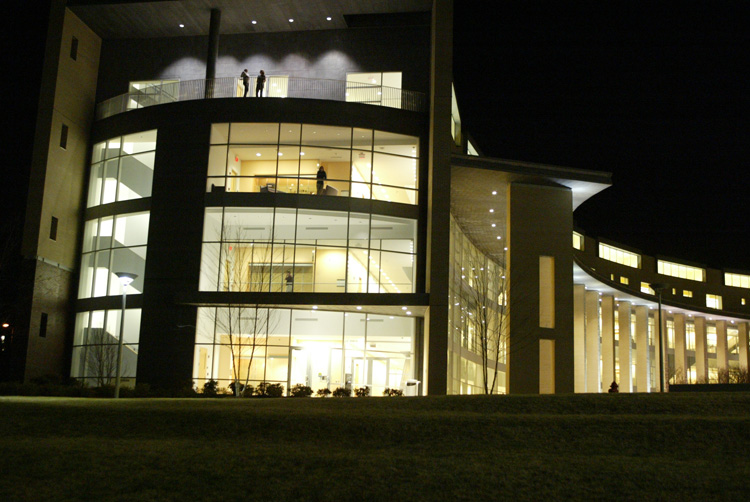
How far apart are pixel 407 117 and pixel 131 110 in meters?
13.7

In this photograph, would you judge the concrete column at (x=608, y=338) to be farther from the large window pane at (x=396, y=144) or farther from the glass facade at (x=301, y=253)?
the glass facade at (x=301, y=253)

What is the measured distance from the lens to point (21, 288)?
35.0 metres

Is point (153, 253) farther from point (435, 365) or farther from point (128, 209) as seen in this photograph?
point (435, 365)

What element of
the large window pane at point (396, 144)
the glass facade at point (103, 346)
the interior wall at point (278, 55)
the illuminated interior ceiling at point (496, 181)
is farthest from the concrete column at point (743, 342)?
the glass facade at point (103, 346)

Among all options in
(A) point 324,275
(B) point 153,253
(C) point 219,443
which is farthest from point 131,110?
(C) point 219,443

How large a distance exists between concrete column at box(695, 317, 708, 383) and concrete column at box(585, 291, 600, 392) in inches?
1102

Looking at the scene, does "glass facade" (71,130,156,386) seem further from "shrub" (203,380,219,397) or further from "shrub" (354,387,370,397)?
"shrub" (354,387,370,397)

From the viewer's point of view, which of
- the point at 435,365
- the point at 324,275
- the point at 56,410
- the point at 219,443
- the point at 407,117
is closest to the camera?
the point at 219,443

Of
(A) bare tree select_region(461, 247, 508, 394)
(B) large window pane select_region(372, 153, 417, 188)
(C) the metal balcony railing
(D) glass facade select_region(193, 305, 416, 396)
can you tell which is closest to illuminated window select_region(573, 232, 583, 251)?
(A) bare tree select_region(461, 247, 508, 394)

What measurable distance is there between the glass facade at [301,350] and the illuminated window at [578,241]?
4027cm

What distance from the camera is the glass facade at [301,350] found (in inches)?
1318

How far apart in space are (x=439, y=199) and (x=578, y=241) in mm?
41717

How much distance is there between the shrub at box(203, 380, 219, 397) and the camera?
104 ft

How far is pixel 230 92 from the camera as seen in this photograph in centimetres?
3991
